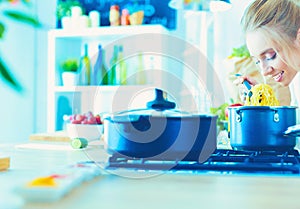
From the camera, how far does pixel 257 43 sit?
4.89 ft

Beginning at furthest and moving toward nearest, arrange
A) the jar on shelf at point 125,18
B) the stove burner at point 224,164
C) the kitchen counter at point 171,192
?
the jar on shelf at point 125,18
the stove burner at point 224,164
the kitchen counter at point 171,192

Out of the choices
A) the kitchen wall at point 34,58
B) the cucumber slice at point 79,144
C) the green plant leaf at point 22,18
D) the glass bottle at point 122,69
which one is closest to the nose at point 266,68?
the cucumber slice at point 79,144

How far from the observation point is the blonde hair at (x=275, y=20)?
1.45 meters

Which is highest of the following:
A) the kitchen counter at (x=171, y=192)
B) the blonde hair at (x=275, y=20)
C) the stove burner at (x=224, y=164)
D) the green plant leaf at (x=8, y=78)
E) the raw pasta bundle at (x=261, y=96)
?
the blonde hair at (x=275, y=20)

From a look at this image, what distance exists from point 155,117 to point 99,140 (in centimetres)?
73

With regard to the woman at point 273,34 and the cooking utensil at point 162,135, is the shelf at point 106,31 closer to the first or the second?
the woman at point 273,34

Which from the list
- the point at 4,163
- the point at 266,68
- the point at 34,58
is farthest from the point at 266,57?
the point at 34,58

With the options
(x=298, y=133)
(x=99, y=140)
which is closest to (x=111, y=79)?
(x=99, y=140)

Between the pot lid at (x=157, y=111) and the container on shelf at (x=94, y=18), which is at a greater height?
the container on shelf at (x=94, y=18)

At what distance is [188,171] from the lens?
2.32ft

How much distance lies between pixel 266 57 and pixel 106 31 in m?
2.04

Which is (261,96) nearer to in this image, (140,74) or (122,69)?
(140,74)

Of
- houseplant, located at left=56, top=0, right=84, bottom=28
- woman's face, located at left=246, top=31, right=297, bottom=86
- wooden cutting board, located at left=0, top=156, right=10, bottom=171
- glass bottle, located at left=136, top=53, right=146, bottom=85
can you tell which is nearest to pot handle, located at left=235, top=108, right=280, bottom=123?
wooden cutting board, located at left=0, top=156, right=10, bottom=171

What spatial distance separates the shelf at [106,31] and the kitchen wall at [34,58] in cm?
15
